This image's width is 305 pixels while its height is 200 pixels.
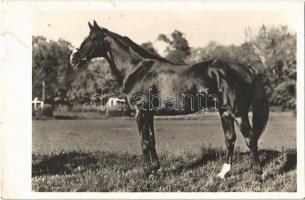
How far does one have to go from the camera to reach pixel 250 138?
232cm

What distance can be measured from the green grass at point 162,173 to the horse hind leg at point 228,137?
29 mm

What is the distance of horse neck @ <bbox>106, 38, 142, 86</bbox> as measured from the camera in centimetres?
240

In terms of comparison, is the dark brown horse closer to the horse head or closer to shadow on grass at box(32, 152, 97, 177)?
the horse head

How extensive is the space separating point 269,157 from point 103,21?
3.54 ft

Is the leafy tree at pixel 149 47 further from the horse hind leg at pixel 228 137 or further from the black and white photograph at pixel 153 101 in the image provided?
the horse hind leg at pixel 228 137

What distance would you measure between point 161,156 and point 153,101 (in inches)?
11.5

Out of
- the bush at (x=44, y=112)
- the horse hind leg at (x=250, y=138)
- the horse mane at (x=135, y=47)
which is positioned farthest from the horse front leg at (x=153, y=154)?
the bush at (x=44, y=112)

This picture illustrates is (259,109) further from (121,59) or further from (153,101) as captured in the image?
(121,59)

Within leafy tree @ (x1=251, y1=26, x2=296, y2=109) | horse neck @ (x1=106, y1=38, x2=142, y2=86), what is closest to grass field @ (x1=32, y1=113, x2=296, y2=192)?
leafy tree @ (x1=251, y1=26, x2=296, y2=109)

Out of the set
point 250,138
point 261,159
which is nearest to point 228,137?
point 250,138

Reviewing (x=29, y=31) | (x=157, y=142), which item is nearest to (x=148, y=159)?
(x=157, y=142)

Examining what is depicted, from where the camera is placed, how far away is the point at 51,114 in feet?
8.24

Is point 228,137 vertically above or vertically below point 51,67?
below

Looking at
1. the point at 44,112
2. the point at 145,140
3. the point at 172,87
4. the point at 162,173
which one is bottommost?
the point at 162,173
